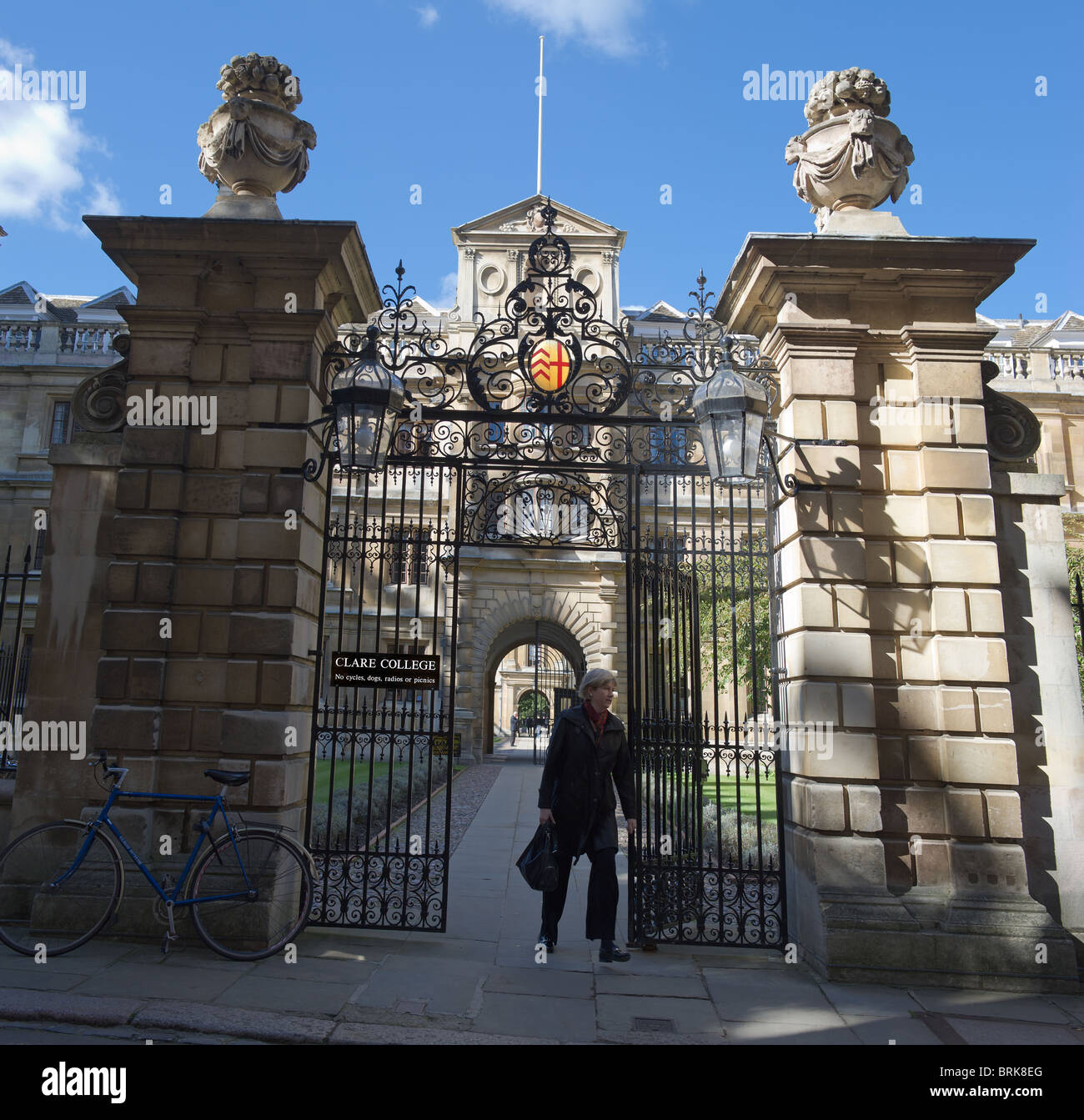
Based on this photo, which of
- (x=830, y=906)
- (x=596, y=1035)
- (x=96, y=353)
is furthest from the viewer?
(x=96, y=353)

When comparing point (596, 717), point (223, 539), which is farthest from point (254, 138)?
point (596, 717)

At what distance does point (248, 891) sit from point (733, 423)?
14.8 ft

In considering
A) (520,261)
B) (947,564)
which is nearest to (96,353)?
(520,261)

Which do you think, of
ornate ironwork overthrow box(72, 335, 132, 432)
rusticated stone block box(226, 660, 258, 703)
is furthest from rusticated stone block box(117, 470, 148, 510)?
rusticated stone block box(226, 660, 258, 703)

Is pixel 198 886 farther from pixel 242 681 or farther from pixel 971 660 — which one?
pixel 971 660

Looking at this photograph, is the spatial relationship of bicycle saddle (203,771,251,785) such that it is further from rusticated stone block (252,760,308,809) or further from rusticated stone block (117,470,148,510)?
rusticated stone block (117,470,148,510)

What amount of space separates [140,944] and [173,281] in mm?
4778

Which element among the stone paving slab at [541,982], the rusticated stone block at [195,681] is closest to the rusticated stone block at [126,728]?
the rusticated stone block at [195,681]

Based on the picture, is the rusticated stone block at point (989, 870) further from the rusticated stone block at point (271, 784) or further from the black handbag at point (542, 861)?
the rusticated stone block at point (271, 784)

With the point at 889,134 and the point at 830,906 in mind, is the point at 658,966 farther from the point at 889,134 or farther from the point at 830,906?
the point at 889,134

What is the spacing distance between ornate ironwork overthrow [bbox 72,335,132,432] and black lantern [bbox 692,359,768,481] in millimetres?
4437

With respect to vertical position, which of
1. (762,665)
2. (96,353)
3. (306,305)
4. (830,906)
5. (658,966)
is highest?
(96,353)

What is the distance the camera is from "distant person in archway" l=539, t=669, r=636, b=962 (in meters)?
5.81

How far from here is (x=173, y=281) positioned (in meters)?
6.60
